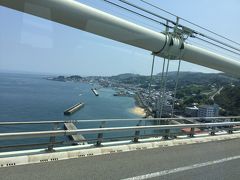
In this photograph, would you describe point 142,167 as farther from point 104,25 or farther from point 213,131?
point 213,131

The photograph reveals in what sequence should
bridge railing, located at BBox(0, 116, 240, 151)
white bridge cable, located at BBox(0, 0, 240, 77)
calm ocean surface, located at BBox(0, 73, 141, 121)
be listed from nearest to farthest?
bridge railing, located at BBox(0, 116, 240, 151), white bridge cable, located at BBox(0, 0, 240, 77), calm ocean surface, located at BBox(0, 73, 141, 121)

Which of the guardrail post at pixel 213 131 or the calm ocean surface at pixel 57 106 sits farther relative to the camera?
the calm ocean surface at pixel 57 106

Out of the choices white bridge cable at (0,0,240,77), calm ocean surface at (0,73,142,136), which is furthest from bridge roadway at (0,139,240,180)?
white bridge cable at (0,0,240,77)

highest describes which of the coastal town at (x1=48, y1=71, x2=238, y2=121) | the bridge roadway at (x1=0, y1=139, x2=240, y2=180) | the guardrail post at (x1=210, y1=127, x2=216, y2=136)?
the coastal town at (x1=48, y1=71, x2=238, y2=121)

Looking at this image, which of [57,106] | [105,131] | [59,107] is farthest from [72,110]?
[105,131]

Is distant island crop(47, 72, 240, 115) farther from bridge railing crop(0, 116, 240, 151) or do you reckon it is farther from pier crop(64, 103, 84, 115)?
pier crop(64, 103, 84, 115)

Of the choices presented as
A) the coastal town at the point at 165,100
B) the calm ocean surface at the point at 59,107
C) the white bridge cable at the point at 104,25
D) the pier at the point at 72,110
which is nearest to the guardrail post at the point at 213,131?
the coastal town at the point at 165,100

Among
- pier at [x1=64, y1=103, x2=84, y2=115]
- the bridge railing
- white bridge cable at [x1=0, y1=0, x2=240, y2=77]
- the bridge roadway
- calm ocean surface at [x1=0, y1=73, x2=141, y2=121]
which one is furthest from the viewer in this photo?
pier at [x1=64, y1=103, x2=84, y2=115]

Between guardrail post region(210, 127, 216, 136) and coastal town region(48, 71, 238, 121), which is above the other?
coastal town region(48, 71, 238, 121)

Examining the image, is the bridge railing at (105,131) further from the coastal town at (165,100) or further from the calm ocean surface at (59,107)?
the coastal town at (165,100)
